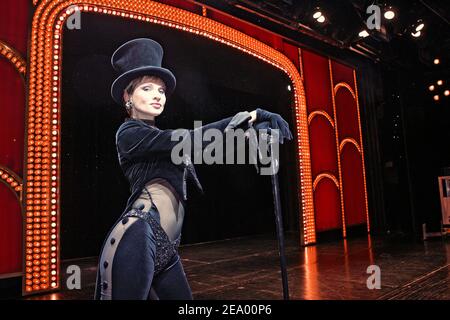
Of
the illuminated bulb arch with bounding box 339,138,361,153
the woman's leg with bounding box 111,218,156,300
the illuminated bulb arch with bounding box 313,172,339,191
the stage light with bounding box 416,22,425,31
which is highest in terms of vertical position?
the stage light with bounding box 416,22,425,31

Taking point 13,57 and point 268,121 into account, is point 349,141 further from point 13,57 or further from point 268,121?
point 13,57

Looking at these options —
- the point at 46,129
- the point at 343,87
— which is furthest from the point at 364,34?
the point at 46,129

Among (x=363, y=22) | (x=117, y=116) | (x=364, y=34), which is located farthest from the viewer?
(x=364, y=34)

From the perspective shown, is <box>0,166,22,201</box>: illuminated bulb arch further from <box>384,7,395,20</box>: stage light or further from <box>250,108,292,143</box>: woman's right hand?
<box>384,7,395,20</box>: stage light

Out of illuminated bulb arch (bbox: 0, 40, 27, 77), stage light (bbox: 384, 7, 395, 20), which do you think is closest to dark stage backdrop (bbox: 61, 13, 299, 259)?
illuminated bulb arch (bbox: 0, 40, 27, 77)

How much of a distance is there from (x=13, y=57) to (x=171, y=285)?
3210 mm

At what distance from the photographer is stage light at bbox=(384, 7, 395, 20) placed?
596cm

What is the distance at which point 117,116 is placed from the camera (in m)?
6.50

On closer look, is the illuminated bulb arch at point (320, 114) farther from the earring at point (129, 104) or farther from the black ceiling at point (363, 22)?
the earring at point (129, 104)

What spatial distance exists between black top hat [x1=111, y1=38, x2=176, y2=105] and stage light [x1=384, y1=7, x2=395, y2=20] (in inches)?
201

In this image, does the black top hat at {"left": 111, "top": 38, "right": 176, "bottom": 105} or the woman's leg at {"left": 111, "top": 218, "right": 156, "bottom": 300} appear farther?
the black top hat at {"left": 111, "top": 38, "right": 176, "bottom": 105}

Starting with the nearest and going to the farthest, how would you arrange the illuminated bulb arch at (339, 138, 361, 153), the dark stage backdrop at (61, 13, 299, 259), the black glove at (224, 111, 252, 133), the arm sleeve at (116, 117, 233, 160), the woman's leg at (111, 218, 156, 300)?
the woman's leg at (111, 218, 156, 300)
the black glove at (224, 111, 252, 133)
the arm sleeve at (116, 117, 233, 160)
the dark stage backdrop at (61, 13, 299, 259)
the illuminated bulb arch at (339, 138, 361, 153)
